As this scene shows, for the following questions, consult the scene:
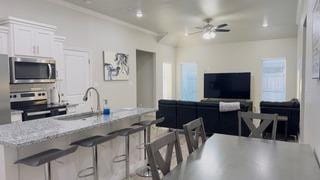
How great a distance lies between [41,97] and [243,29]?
20.5 feet

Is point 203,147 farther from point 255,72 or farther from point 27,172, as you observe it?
point 255,72

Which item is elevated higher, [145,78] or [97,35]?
[97,35]

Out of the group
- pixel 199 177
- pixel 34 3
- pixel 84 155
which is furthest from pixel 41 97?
pixel 199 177

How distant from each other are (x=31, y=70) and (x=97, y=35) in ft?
7.26

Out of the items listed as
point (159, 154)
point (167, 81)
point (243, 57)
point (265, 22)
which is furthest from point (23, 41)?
point (243, 57)

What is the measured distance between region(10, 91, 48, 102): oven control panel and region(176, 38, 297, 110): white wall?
248 inches

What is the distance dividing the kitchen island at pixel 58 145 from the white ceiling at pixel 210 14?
285cm

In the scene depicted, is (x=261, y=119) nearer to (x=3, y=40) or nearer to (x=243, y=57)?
(x=3, y=40)

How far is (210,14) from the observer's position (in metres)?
6.13

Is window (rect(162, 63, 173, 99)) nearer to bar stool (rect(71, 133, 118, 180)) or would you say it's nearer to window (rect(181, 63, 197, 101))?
window (rect(181, 63, 197, 101))

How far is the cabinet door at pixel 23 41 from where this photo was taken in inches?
152

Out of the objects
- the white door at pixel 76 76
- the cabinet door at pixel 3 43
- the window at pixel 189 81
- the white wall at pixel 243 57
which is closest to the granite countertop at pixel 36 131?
the cabinet door at pixel 3 43

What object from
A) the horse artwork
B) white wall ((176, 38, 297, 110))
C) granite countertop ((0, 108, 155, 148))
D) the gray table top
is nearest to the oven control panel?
granite countertop ((0, 108, 155, 148))

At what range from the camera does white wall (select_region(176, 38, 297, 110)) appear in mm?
8141
